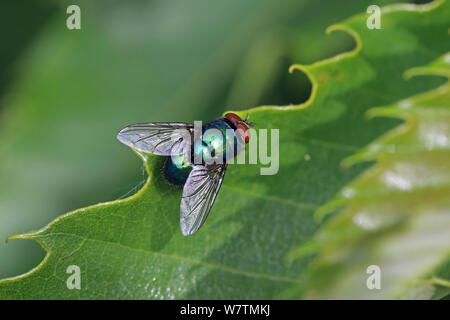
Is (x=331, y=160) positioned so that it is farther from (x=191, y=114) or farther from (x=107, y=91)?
(x=107, y=91)

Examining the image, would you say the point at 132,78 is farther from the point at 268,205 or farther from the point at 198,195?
the point at 268,205

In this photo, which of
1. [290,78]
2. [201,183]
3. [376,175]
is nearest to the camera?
[376,175]

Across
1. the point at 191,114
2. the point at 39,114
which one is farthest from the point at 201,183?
the point at 39,114

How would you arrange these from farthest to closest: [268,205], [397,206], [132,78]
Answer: [132,78]
[268,205]
[397,206]

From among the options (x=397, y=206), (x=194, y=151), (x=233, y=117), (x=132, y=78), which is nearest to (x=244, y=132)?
Result: (x=233, y=117)

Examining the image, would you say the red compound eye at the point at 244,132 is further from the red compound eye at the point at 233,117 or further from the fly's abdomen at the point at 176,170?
the fly's abdomen at the point at 176,170

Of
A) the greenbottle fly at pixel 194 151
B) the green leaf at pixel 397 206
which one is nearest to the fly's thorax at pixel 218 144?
the greenbottle fly at pixel 194 151
